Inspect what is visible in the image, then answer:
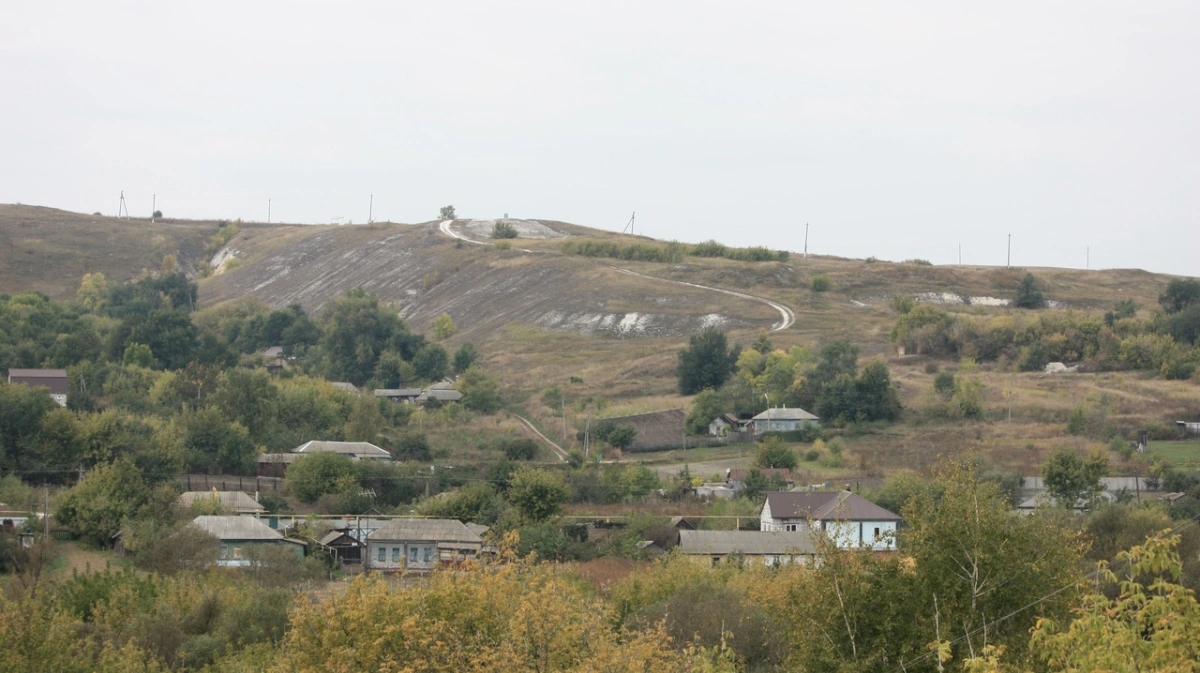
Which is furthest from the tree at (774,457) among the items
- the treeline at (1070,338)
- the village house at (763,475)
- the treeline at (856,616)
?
the treeline at (856,616)

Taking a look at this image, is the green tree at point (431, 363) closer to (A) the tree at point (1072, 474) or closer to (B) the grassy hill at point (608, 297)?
(B) the grassy hill at point (608, 297)

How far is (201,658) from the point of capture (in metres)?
27.2

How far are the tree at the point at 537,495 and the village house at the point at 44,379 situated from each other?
29.0 meters

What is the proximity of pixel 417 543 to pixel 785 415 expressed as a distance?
28699mm

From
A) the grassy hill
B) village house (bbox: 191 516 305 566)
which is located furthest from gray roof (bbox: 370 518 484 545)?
the grassy hill

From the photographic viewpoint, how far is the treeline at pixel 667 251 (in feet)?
407

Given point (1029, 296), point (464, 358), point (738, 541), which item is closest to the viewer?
point (738, 541)

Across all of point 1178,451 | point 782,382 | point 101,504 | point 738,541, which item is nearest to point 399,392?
point 782,382

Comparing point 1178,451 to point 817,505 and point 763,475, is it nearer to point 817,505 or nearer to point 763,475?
point 763,475

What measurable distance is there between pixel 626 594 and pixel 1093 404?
41029mm

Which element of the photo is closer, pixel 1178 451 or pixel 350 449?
pixel 350 449

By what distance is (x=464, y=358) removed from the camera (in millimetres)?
87688

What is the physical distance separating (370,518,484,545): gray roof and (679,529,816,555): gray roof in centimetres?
682

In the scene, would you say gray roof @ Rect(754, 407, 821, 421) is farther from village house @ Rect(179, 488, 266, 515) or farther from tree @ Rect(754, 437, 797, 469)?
village house @ Rect(179, 488, 266, 515)
